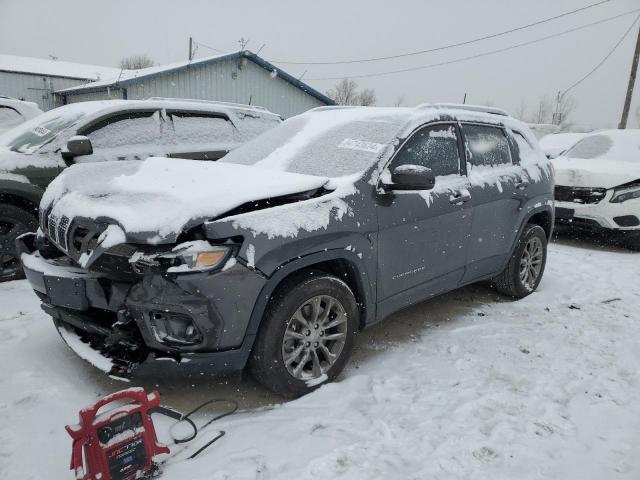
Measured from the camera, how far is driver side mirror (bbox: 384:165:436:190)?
295 centimetres

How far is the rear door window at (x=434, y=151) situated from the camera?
10.9 feet

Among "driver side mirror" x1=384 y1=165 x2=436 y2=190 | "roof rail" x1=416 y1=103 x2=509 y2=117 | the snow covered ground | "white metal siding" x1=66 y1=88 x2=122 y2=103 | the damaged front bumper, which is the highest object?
"white metal siding" x1=66 y1=88 x2=122 y2=103

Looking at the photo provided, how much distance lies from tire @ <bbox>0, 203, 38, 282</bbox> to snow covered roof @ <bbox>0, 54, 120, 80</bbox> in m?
26.2

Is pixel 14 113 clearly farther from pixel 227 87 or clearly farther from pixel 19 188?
pixel 227 87

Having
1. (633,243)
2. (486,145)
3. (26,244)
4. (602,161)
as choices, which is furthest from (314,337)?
(602,161)

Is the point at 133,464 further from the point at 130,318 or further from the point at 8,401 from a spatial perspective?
the point at 8,401

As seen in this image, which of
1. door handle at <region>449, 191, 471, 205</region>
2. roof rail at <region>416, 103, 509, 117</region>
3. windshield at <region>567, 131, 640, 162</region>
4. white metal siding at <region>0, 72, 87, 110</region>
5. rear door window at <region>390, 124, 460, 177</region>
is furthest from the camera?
white metal siding at <region>0, 72, 87, 110</region>

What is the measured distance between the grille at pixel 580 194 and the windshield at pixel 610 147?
123 cm

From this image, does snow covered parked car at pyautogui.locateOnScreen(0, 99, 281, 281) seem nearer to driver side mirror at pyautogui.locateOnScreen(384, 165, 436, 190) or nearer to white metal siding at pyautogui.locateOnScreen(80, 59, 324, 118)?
driver side mirror at pyautogui.locateOnScreen(384, 165, 436, 190)

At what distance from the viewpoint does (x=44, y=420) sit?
98.7 inches

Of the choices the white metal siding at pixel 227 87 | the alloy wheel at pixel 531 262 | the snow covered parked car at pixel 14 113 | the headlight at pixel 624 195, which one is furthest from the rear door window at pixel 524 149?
the white metal siding at pixel 227 87

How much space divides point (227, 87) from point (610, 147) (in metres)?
15.1

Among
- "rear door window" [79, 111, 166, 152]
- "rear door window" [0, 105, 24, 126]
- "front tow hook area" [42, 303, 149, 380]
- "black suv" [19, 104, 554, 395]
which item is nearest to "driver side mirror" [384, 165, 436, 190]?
Result: "black suv" [19, 104, 554, 395]

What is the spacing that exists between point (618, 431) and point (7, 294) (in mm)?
4749
